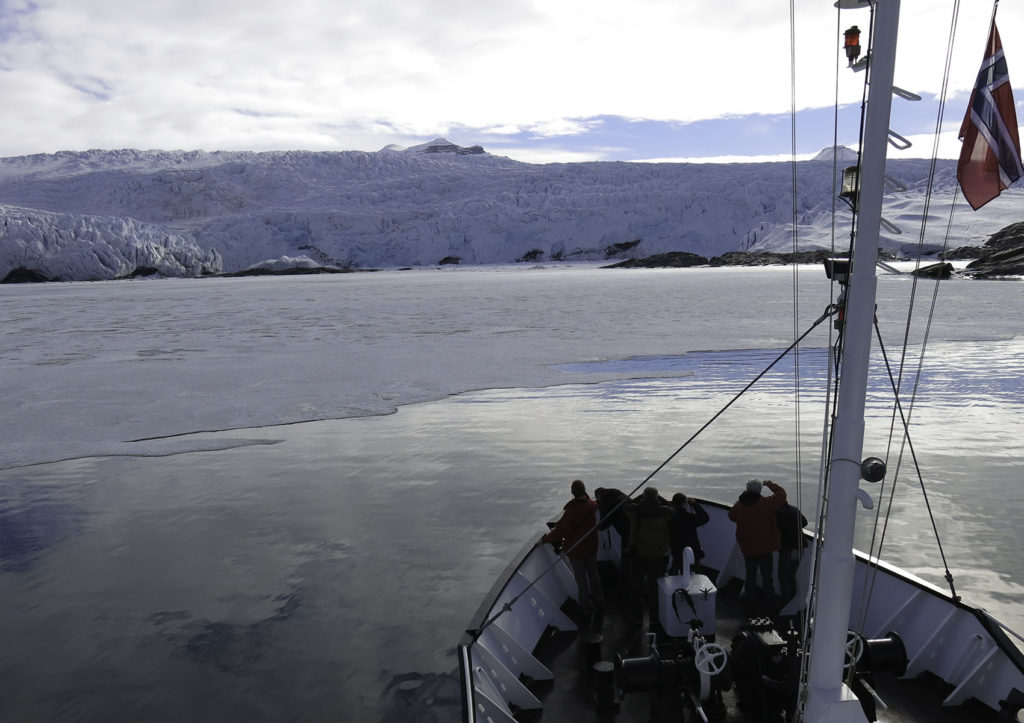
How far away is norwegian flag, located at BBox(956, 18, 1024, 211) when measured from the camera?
12.7 feet

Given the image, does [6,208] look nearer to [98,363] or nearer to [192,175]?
[192,175]

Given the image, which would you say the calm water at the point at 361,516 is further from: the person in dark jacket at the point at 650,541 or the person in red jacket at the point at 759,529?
the person in red jacket at the point at 759,529

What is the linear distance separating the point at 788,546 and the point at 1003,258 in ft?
204

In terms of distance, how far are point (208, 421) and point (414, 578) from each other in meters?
8.88

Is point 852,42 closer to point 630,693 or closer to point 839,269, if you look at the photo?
point 839,269

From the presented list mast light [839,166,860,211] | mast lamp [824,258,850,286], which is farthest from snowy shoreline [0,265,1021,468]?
mast light [839,166,860,211]

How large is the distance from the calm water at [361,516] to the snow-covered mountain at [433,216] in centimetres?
5293

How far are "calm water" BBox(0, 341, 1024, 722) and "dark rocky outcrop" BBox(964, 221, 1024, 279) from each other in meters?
45.5

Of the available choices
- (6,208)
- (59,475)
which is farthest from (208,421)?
(6,208)

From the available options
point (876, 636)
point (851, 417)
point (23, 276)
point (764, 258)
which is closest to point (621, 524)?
point (876, 636)

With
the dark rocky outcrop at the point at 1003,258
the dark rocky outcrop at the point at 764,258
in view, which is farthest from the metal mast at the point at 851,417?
the dark rocky outcrop at the point at 764,258

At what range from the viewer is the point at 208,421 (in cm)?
1549

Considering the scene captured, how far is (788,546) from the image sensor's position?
6730 millimetres

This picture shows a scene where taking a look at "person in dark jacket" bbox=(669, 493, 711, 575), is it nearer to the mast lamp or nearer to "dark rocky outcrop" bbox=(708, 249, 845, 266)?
the mast lamp
